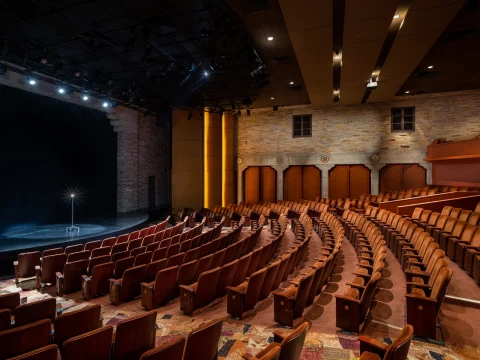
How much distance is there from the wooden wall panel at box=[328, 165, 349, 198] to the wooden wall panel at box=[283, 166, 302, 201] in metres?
1.01

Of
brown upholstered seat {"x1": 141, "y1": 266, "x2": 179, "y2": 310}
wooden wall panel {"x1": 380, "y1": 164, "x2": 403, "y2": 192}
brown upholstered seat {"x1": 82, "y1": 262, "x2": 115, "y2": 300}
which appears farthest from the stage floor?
wooden wall panel {"x1": 380, "y1": 164, "x2": 403, "y2": 192}

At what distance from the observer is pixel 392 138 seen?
917cm

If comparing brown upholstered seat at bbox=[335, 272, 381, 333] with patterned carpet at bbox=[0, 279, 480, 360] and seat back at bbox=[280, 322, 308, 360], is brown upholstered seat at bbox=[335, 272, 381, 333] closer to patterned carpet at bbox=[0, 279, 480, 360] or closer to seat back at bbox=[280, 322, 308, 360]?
patterned carpet at bbox=[0, 279, 480, 360]

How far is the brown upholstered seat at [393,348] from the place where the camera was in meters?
1.23

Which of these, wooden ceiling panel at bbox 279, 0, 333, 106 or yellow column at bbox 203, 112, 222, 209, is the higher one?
wooden ceiling panel at bbox 279, 0, 333, 106

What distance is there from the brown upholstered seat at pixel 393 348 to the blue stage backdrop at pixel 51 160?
23.7ft

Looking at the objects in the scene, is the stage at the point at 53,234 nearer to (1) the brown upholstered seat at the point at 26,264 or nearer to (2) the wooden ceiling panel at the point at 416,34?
(1) the brown upholstered seat at the point at 26,264

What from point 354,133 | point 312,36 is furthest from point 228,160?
point 312,36

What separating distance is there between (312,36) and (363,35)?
75cm

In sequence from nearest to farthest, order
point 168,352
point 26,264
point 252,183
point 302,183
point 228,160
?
point 168,352 → point 26,264 → point 302,183 → point 228,160 → point 252,183

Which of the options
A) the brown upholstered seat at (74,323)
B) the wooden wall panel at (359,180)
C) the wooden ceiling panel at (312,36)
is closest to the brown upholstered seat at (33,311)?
the brown upholstered seat at (74,323)

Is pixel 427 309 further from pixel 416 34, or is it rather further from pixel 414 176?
pixel 414 176

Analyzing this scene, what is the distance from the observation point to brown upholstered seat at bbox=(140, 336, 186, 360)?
132cm

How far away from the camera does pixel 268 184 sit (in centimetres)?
1071
